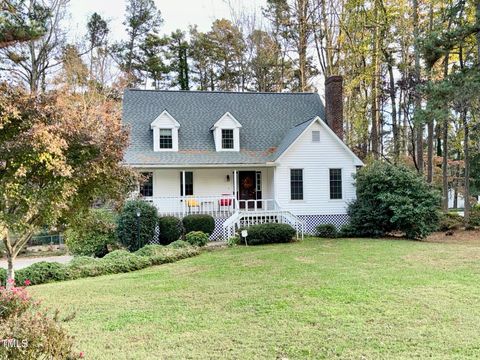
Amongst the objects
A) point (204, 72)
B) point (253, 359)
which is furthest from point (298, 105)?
point (253, 359)

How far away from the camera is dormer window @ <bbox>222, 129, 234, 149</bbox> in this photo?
19.9m

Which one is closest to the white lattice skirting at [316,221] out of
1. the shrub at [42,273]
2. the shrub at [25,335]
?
the shrub at [42,273]

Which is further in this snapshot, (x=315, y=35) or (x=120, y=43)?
(x=120, y=43)

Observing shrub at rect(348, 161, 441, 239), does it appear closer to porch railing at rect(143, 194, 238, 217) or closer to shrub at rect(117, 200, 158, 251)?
porch railing at rect(143, 194, 238, 217)

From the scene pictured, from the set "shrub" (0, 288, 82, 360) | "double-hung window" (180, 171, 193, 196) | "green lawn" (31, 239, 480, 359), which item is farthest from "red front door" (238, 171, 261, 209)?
"shrub" (0, 288, 82, 360)

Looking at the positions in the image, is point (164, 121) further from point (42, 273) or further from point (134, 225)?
point (42, 273)

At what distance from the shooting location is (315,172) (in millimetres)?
18891

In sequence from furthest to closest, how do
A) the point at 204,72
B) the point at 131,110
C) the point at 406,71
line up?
the point at 204,72
the point at 406,71
the point at 131,110

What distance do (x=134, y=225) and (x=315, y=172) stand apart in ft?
29.8

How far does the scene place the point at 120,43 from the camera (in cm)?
3105

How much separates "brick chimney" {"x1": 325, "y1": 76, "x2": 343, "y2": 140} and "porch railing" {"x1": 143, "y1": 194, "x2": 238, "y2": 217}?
7.08 meters

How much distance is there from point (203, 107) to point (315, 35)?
12087 mm

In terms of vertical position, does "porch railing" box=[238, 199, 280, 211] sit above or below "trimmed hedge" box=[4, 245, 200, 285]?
above

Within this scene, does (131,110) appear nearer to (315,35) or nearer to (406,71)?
A: (315,35)
